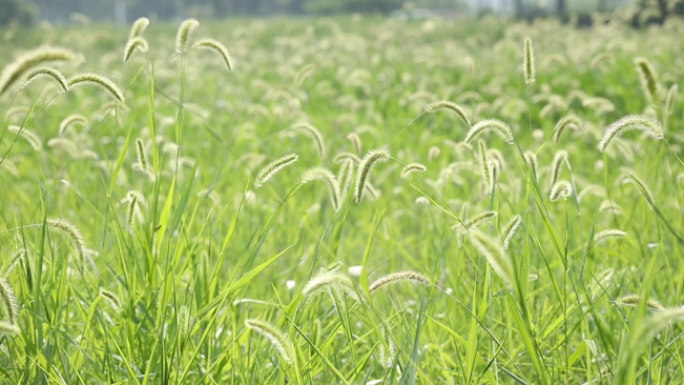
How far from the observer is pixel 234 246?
10.4ft

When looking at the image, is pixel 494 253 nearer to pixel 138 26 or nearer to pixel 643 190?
pixel 643 190

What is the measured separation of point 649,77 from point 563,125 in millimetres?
288

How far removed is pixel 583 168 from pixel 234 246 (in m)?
2.75

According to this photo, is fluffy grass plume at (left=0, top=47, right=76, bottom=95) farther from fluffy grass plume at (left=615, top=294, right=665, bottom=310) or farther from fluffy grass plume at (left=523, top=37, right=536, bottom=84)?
fluffy grass plume at (left=615, top=294, right=665, bottom=310)

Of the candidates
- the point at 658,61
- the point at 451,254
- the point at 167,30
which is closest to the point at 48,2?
the point at 167,30

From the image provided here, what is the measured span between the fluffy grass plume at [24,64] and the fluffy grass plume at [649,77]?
1.48 meters

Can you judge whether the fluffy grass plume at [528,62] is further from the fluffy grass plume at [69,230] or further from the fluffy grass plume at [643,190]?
the fluffy grass plume at [69,230]

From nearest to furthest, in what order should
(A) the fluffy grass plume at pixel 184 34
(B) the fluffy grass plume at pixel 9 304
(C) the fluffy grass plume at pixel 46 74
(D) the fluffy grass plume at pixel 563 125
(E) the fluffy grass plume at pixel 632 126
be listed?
(B) the fluffy grass plume at pixel 9 304 < (E) the fluffy grass plume at pixel 632 126 < (C) the fluffy grass plume at pixel 46 74 < (A) the fluffy grass plume at pixel 184 34 < (D) the fluffy grass plume at pixel 563 125

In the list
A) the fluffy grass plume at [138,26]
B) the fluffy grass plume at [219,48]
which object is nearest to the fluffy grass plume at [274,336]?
the fluffy grass plume at [219,48]

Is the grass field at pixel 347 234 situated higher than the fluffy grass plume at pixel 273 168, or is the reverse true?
the fluffy grass plume at pixel 273 168

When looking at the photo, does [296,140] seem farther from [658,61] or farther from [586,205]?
[658,61]

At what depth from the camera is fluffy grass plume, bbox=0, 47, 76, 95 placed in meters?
1.59

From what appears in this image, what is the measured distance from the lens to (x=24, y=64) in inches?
63.7

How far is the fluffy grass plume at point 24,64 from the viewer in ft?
5.21
